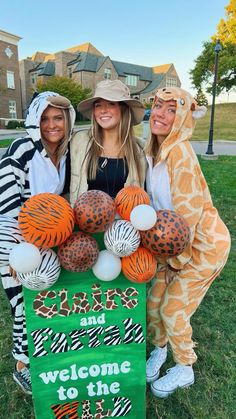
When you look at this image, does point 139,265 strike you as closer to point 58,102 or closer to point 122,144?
point 122,144

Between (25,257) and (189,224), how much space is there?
2.92 feet

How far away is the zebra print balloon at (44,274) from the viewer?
1.40 m

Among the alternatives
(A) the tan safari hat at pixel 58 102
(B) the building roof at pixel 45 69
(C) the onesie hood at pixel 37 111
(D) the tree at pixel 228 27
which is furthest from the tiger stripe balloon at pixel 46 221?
(B) the building roof at pixel 45 69

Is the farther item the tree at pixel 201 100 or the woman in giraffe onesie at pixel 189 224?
the tree at pixel 201 100

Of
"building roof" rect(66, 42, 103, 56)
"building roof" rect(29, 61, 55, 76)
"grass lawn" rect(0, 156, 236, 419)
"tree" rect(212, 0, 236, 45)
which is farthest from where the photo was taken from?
"building roof" rect(66, 42, 103, 56)

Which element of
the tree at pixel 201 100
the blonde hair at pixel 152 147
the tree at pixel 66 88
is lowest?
the blonde hair at pixel 152 147

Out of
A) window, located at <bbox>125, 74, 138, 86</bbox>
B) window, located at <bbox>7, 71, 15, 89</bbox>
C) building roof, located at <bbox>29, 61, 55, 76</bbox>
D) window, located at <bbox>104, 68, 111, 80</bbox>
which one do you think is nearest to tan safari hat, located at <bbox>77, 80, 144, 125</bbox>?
window, located at <bbox>7, 71, 15, 89</bbox>

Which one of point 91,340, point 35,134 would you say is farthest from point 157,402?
point 35,134

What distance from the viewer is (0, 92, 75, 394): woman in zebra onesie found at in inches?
69.7

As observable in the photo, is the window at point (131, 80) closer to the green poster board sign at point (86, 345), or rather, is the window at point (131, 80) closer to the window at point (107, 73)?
the window at point (107, 73)

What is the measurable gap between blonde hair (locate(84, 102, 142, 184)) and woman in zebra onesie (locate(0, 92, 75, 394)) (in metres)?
0.14

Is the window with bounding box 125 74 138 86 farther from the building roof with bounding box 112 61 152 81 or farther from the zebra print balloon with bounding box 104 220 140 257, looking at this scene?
the zebra print balloon with bounding box 104 220 140 257

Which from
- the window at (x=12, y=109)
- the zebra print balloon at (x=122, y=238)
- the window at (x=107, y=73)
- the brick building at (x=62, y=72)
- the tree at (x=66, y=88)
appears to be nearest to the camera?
the zebra print balloon at (x=122, y=238)

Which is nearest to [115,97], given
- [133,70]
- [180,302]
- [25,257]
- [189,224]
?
[189,224]
